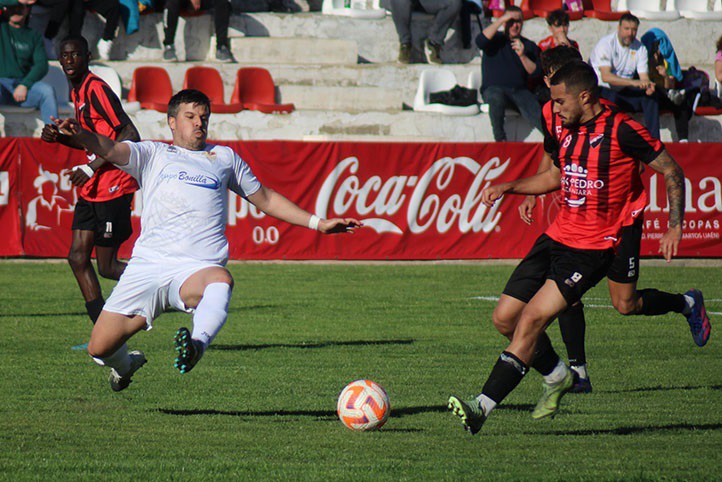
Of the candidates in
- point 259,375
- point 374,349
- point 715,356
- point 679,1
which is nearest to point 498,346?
point 374,349

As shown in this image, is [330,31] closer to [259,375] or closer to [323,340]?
[323,340]

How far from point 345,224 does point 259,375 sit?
2.29 metres

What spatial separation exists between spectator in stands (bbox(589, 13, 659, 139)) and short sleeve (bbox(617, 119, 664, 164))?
1323 centimetres

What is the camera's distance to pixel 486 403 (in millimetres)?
6215

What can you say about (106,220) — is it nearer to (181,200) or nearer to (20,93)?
(181,200)

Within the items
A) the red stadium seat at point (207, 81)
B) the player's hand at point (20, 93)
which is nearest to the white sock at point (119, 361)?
the player's hand at point (20, 93)

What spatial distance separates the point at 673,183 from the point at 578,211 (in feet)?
2.01

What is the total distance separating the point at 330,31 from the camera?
23781 mm

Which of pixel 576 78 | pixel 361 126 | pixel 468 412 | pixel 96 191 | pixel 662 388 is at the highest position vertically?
pixel 576 78

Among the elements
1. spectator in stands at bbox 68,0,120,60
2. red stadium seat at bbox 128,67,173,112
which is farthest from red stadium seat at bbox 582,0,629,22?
spectator in stands at bbox 68,0,120,60

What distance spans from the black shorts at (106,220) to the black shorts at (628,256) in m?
4.22

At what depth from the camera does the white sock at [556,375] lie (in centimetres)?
693

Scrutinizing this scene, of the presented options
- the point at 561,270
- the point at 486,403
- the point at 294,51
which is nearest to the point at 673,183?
the point at 561,270

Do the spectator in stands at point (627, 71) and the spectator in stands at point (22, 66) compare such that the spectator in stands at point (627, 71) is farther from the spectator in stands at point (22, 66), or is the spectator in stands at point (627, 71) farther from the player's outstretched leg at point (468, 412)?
the player's outstretched leg at point (468, 412)
